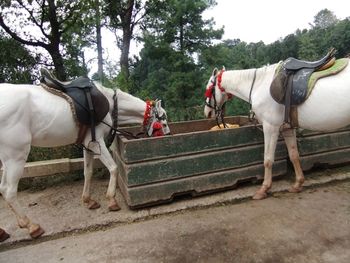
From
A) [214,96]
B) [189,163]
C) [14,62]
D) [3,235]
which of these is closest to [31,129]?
[3,235]

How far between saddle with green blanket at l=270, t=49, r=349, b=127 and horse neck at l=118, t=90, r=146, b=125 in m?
1.65

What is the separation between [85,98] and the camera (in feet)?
11.5

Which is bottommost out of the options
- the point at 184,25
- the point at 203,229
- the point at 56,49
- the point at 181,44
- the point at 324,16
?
the point at 203,229

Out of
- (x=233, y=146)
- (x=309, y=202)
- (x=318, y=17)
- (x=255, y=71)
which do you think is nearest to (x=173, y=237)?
(x=233, y=146)

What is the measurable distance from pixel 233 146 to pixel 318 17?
45.2 meters

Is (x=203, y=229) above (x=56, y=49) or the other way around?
the other way around

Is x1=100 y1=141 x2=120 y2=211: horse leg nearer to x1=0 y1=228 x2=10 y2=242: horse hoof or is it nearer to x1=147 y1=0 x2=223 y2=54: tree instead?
x1=0 y1=228 x2=10 y2=242: horse hoof

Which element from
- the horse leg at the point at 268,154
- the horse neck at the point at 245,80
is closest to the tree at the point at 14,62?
the horse neck at the point at 245,80

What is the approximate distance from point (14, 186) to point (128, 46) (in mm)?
7322

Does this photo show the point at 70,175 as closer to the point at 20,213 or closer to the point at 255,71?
the point at 20,213

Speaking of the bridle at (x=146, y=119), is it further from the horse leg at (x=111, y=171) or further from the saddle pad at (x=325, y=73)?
the saddle pad at (x=325, y=73)

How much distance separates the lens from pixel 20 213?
3326 mm

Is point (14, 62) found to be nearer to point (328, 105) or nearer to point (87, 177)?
point (87, 177)

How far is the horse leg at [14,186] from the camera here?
10.3 feet
